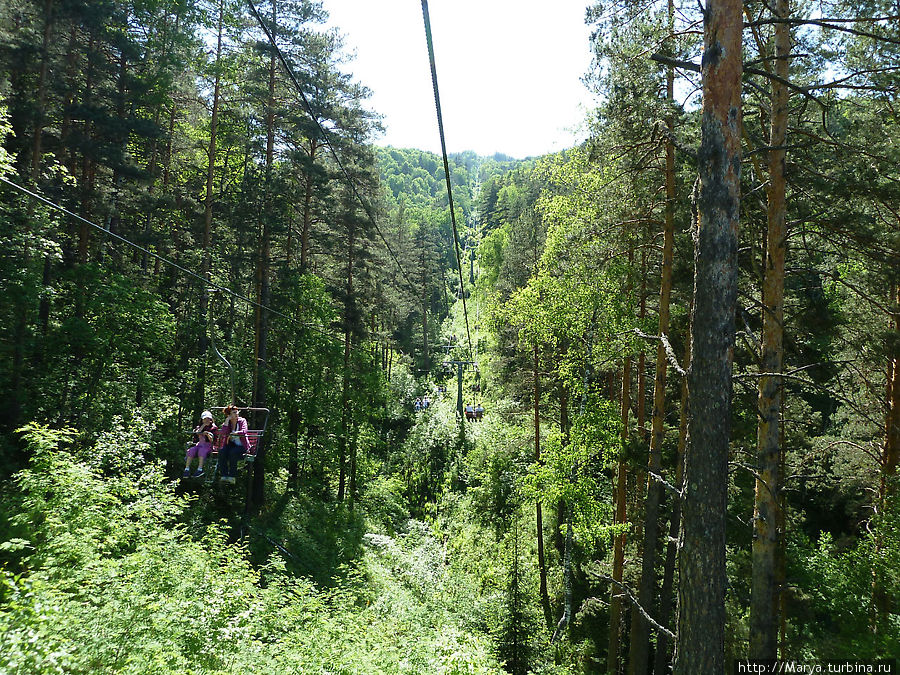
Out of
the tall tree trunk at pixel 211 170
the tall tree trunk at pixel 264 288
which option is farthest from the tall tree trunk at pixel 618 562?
the tall tree trunk at pixel 211 170

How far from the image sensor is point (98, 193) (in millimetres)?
15039

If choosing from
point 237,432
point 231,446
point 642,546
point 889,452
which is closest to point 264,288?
point 231,446

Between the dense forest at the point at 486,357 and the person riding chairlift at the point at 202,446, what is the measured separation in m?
0.25

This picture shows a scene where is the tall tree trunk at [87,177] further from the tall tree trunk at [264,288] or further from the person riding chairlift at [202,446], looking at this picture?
the person riding chairlift at [202,446]

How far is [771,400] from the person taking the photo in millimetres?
6516

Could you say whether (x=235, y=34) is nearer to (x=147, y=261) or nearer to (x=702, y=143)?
(x=147, y=261)

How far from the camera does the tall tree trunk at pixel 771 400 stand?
20.8 feet

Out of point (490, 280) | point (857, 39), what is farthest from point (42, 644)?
point (490, 280)

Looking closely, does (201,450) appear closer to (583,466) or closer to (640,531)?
(583,466)

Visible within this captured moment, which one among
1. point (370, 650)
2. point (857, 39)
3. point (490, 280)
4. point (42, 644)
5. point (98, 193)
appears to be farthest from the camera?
point (490, 280)

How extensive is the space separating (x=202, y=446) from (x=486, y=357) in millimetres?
19148

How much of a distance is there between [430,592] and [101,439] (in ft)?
32.6

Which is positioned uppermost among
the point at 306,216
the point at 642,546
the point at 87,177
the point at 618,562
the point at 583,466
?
the point at 87,177

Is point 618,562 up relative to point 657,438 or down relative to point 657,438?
down
